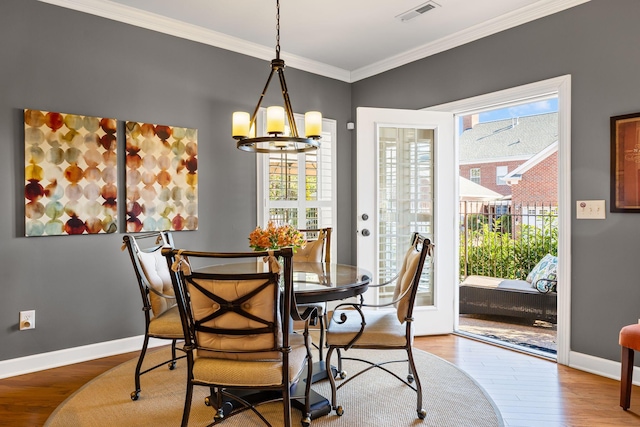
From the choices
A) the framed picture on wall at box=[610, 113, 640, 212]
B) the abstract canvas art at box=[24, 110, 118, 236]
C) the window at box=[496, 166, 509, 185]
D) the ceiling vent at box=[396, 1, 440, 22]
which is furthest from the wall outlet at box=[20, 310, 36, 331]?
the window at box=[496, 166, 509, 185]

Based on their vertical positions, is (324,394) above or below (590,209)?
below

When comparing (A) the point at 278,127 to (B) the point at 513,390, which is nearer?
(A) the point at 278,127

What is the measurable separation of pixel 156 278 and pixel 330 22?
2.57m

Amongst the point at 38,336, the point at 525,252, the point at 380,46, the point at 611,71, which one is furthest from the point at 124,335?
the point at 525,252

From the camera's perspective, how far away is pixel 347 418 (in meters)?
2.29

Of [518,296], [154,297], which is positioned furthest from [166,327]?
[518,296]

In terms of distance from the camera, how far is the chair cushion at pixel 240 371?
5.99 feet

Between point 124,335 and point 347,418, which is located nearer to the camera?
point 347,418

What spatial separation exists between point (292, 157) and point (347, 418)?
275 cm

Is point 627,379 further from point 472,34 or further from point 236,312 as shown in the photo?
point 472,34

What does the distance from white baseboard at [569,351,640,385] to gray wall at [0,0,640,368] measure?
51 mm

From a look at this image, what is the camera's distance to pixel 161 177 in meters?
3.58

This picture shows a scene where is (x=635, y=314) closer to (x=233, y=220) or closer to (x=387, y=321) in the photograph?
(x=387, y=321)

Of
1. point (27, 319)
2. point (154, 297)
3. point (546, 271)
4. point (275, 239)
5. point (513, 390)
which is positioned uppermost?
point (275, 239)
